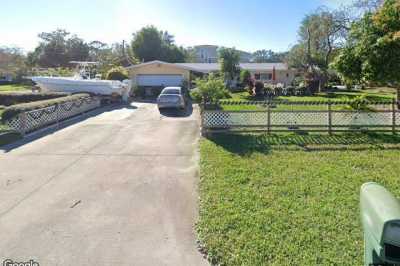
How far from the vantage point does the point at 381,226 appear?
6.26 ft

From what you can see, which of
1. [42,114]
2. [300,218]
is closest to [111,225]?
[300,218]

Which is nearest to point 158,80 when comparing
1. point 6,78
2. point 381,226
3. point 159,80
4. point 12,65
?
point 159,80

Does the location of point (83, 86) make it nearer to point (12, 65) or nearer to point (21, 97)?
point (21, 97)

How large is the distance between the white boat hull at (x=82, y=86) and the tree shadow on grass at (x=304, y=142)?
550 inches

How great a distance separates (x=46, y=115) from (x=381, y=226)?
14.7 m

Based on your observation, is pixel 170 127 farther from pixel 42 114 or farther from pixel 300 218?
pixel 300 218

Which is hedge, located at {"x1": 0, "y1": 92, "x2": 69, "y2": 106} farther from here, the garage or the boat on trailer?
the garage

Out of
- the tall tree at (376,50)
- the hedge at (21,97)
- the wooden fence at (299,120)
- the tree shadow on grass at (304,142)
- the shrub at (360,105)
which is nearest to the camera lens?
the tree shadow on grass at (304,142)

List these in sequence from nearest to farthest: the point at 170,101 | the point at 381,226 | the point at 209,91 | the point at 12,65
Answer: the point at 381,226, the point at 209,91, the point at 170,101, the point at 12,65

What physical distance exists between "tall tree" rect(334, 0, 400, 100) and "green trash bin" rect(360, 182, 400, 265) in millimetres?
8957

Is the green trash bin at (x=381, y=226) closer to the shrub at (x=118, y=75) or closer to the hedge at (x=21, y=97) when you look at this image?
the hedge at (x=21, y=97)

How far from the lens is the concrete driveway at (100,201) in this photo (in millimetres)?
4246

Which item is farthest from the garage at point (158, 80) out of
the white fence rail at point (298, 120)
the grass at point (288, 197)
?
the grass at point (288, 197)

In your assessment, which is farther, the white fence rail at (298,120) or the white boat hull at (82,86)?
the white boat hull at (82,86)
